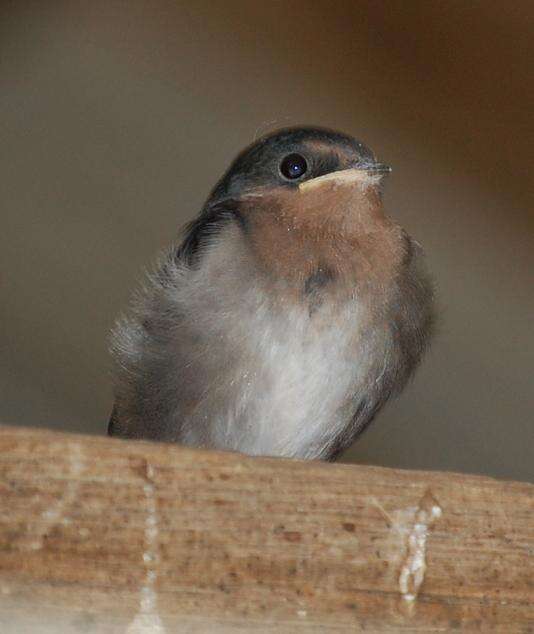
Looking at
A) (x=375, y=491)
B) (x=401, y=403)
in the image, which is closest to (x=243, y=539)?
(x=375, y=491)

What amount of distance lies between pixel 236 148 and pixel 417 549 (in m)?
1.74

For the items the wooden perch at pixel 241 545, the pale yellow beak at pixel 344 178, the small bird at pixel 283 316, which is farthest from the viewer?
the pale yellow beak at pixel 344 178

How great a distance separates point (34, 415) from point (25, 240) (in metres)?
0.53

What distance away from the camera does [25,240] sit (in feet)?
10.0

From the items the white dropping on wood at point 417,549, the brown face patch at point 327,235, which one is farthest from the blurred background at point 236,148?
the white dropping on wood at point 417,549

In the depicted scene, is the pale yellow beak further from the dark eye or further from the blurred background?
the blurred background

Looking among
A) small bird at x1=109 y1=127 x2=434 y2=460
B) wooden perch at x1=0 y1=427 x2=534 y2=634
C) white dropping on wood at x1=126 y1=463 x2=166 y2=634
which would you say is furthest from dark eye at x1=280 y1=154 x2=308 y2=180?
white dropping on wood at x1=126 y1=463 x2=166 y2=634

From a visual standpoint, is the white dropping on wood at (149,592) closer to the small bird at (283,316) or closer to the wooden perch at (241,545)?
the wooden perch at (241,545)

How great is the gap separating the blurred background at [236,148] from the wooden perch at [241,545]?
3.37 feet

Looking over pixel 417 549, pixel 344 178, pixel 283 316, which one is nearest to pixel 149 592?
pixel 417 549

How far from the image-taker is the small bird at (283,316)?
197 centimetres

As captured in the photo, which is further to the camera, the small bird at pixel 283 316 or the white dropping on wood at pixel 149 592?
the small bird at pixel 283 316

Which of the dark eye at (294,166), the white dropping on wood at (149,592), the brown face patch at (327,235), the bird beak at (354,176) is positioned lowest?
the white dropping on wood at (149,592)

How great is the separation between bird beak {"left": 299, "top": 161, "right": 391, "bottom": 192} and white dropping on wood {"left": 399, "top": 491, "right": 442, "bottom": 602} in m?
0.84
